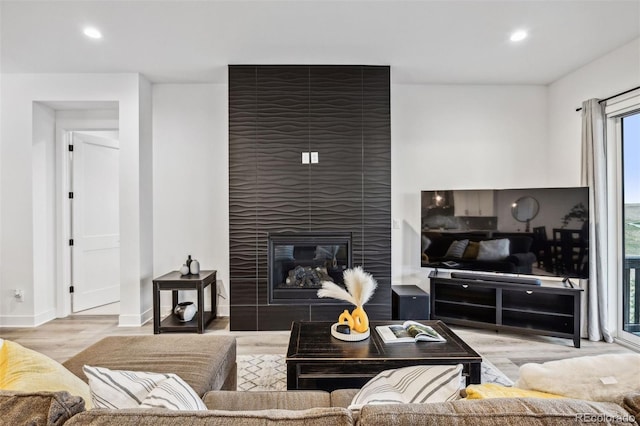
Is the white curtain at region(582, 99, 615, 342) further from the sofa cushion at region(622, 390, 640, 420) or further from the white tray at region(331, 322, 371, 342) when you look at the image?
the sofa cushion at region(622, 390, 640, 420)

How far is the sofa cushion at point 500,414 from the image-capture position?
0.71 m

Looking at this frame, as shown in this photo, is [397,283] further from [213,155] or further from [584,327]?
[213,155]

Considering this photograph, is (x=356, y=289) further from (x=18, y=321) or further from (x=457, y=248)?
(x=18, y=321)

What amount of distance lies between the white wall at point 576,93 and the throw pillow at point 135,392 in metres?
4.21

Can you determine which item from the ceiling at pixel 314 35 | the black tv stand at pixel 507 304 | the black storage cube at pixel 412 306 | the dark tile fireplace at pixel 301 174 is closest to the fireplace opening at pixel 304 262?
the dark tile fireplace at pixel 301 174

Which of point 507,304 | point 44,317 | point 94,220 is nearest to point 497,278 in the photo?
point 507,304

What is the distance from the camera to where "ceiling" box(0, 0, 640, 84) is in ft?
8.71

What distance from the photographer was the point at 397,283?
14.1 ft

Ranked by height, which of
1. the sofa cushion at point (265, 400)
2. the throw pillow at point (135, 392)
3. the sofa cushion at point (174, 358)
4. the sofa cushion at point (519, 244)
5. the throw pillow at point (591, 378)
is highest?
the sofa cushion at point (519, 244)

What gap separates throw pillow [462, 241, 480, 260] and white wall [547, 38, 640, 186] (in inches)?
53.6

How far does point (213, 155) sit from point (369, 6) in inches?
97.3

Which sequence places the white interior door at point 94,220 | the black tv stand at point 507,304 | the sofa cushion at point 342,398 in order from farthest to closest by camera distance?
the white interior door at point 94,220, the black tv stand at point 507,304, the sofa cushion at point 342,398

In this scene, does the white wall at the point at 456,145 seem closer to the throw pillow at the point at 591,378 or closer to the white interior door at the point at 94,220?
the throw pillow at the point at 591,378

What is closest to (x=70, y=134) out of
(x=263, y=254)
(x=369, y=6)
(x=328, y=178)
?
(x=263, y=254)
